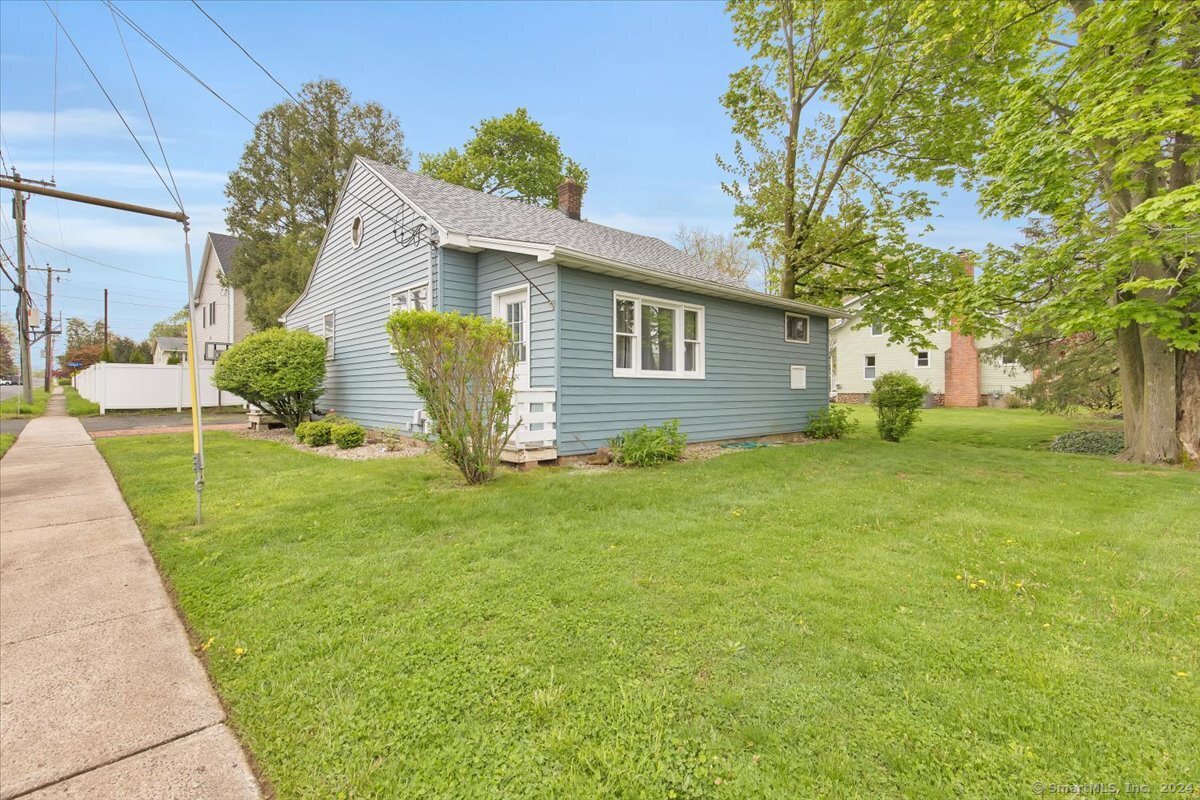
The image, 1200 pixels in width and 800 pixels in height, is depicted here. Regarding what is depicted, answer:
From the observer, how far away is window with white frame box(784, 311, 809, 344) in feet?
38.2

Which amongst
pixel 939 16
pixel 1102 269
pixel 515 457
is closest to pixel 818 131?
pixel 939 16

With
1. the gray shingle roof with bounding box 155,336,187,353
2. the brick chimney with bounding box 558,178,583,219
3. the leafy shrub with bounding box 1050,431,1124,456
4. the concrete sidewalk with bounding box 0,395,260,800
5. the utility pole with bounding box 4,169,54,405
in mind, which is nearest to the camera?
the concrete sidewalk with bounding box 0,395,260,800

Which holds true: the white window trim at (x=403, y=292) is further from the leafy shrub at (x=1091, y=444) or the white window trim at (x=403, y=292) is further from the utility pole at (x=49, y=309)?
the utility pole at (x=49, y=309)

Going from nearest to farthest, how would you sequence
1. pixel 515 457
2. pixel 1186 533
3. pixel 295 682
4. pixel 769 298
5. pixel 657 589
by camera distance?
1. pixel 295 682
2. pixel 657 589
3. pixel 1186 533
4. pixel 515 457
5. pixel 769 298

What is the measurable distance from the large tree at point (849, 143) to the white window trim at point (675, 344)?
5.66 m

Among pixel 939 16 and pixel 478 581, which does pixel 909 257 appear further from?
pixel 478 581

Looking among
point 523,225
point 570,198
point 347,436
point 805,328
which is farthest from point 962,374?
point 347,436

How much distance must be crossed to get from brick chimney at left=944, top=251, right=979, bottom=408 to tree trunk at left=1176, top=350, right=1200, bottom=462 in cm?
1733

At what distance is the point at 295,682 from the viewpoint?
222cm

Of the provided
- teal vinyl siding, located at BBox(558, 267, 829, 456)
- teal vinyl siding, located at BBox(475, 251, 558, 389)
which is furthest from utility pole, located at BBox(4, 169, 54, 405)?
teal vinyl siding, located at BBox(558, 267, 829, 456)

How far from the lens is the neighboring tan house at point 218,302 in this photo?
23.2m

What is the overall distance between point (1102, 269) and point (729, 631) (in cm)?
904

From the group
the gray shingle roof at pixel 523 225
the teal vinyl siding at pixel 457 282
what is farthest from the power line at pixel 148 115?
the teal vinyl siding at pixel 457 282

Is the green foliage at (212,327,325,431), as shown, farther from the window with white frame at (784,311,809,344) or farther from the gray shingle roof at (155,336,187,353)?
the gray shingle roof at (155,336,187,353)
